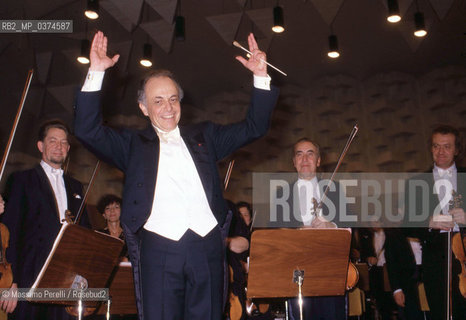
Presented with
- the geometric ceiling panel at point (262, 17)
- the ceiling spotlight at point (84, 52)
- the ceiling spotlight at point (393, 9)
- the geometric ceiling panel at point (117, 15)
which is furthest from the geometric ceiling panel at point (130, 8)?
the ceiling spotlight at point (393, 9)

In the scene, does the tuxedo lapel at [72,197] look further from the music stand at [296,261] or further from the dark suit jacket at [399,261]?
the dark suit jacket at [399,261]

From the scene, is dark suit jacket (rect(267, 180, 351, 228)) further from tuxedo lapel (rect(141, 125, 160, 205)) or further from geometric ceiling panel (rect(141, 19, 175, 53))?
geometric ceiling panel (rect(141, 19, 175, 53))

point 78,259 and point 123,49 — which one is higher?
point 123,49

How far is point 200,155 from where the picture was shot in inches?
70.3

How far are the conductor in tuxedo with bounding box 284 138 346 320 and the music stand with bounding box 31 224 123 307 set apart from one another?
3.67 ft

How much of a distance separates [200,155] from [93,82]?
1.50ft

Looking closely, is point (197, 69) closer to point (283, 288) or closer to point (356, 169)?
point (356, 169)

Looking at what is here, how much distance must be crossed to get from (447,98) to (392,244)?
16.2 ft

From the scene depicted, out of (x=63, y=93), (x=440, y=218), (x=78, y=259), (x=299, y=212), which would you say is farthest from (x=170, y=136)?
(x=63, y=93)

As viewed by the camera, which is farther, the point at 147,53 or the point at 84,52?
the point at 147,53

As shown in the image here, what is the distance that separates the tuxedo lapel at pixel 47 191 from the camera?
2.99 metres

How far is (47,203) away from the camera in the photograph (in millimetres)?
2977

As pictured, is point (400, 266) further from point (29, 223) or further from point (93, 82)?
point (93, 82)

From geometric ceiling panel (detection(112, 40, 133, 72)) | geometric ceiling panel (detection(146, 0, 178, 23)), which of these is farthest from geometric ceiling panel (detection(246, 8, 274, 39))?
geometric ceiling panel (detection(112, 40, 133, 72))
